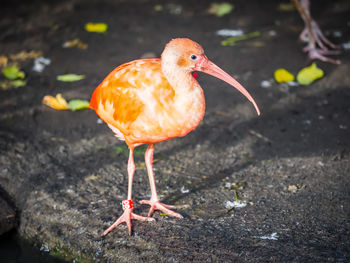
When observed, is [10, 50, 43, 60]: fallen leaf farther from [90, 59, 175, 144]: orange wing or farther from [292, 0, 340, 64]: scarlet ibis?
[292, 0, 340, 64]: scarlet ibis

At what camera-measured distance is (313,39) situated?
5.75 meters

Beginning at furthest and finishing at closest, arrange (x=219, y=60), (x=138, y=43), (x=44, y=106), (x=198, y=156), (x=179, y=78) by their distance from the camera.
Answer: (x=138, y=43) → (x=219, y=60) → (x=44, y=106) → (x=198, y=156) → (x=179, y=78)

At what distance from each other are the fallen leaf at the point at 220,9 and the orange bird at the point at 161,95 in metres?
4.22

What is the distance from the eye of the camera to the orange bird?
3.12 m

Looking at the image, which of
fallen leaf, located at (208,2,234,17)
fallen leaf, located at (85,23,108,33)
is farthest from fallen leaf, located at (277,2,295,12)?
fallen leaf, located at (85,23,108,33)

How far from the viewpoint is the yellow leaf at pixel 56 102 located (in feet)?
16.5

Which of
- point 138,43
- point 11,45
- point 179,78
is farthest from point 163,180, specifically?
point 11,45

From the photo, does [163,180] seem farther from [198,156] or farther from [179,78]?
[179,78]

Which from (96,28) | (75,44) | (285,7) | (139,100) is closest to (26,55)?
(75,44)

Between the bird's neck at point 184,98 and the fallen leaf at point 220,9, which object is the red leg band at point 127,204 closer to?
the bird's neck at point 184,98

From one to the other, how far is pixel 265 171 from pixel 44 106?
2676mm

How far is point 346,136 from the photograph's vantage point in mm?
4500

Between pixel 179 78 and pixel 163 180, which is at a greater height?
pixel 179 78

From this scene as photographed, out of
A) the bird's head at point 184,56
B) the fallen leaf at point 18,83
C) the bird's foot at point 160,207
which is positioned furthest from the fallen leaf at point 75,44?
the bird's head at point 184,56
